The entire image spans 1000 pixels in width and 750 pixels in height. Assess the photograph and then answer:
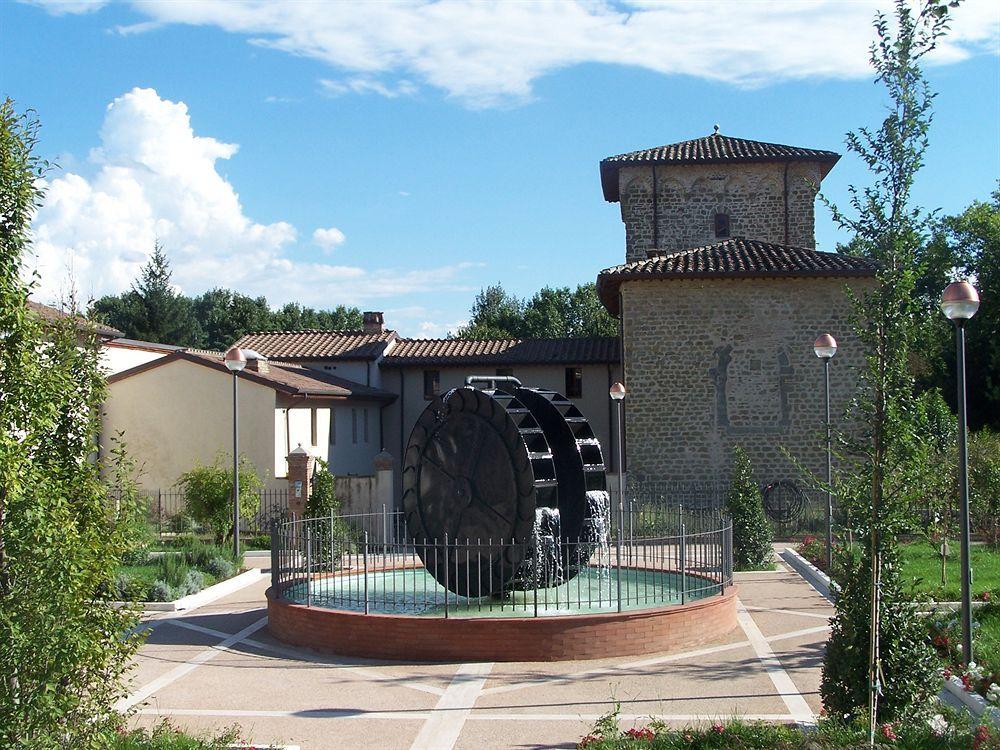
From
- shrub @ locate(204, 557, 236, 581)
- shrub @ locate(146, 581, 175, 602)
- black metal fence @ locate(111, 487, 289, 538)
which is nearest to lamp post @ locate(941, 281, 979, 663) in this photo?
shrub @ locate(146, 581, 175, 602)

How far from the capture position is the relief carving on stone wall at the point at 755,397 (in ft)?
82.6

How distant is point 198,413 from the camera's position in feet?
87.6

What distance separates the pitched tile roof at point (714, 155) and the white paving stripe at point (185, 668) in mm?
22292

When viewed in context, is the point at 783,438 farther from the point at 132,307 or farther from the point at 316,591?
the point at 132,307

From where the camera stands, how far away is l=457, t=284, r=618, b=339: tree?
58750 millimetres

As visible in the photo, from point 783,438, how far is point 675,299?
14.9 feet

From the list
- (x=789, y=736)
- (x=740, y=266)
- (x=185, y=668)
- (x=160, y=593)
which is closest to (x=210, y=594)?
(x=160, y=593)

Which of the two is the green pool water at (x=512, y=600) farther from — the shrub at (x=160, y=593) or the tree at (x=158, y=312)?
the tree at (x=158, y=312)

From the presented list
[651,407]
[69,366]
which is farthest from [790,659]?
Result: [651,407]

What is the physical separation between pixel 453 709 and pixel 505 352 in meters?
24.1

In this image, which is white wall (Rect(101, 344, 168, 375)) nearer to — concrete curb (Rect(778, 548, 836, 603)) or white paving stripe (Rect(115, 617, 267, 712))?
white paving stripe (Rect(115, 617, 267, 712))

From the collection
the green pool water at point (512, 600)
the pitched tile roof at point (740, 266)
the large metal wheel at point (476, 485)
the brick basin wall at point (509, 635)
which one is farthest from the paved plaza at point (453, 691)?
the pitched tile roof at point (740, 266)

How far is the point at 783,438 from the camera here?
82.6ft

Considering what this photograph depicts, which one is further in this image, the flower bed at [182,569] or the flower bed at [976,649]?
the flower bed at [182,569]
